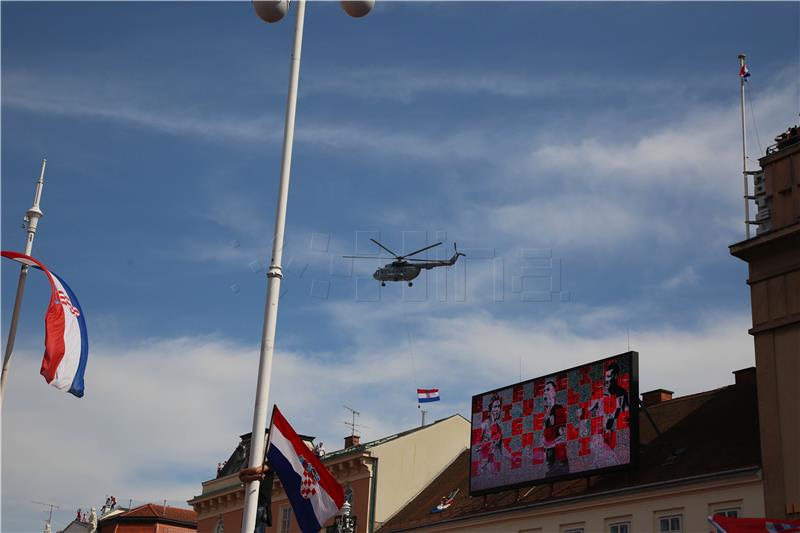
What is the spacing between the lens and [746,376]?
3856 centimetres

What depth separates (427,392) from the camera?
56000mm

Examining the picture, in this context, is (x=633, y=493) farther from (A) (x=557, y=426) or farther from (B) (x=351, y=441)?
(B) (x=351, y=441)

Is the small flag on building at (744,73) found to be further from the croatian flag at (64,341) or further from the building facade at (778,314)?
the croatian flag at (64,341)

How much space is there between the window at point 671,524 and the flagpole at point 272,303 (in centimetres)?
1991

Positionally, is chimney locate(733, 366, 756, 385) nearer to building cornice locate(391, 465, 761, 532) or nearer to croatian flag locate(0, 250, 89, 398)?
building cornice locate(391, 465, 761, 532)

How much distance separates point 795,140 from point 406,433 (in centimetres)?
2582

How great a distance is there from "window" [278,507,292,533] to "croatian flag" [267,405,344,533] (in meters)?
34.1

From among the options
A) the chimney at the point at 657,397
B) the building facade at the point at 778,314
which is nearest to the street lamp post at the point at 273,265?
the building facade at the point at 778,314

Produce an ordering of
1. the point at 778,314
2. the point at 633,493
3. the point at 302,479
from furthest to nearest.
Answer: the point at 633,493 → the point at 778,314 → the point at 302,479

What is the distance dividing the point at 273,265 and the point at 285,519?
121 feet

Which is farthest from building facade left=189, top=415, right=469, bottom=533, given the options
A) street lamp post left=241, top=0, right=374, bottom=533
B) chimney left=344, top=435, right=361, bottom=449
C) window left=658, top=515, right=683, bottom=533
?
street lamp post left=241, top=0, right=374, bottom=533

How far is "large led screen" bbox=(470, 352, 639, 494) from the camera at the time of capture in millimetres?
37594

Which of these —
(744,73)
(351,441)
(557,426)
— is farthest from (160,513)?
(744,73)

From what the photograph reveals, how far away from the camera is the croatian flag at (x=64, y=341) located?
21984 mm
